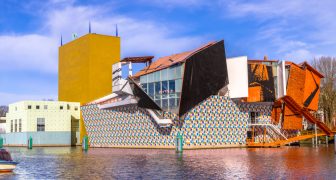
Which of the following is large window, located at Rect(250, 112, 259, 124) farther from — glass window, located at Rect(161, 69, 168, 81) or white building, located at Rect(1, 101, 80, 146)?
white building, located at Rect(1, 101, 80, 146)

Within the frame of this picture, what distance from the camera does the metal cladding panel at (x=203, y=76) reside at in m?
45.5

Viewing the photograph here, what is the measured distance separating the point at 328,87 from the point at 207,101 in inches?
1161

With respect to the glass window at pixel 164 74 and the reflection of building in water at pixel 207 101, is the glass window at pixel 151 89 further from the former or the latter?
the glass window at pixel 164 74

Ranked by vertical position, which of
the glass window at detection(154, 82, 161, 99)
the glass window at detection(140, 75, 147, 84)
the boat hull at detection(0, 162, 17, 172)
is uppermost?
the glass window at detection(140, 75, 147, 84)

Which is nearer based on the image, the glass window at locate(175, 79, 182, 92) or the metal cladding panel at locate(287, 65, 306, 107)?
the glass window at locate(175, 79, 182, 92)

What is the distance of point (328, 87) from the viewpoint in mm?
69688

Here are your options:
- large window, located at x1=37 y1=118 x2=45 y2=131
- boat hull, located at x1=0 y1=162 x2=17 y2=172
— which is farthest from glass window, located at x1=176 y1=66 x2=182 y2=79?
large window, located at x1=37 y1=118 x2=45 y2=131

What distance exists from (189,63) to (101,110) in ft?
61.4

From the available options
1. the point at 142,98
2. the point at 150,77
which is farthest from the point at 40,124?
the point at 150,77

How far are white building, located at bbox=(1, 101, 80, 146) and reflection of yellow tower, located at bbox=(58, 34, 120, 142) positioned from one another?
2197mm

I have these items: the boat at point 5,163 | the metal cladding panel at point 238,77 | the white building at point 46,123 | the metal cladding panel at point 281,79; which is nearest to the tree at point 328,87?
the metal cladding panel at point 281,79

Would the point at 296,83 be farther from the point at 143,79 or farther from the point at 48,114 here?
the point at 48,114

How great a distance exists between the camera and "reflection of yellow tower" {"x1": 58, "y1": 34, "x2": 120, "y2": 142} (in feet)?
250

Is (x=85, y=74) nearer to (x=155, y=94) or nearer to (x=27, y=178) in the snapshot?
(x=155, y=94)
